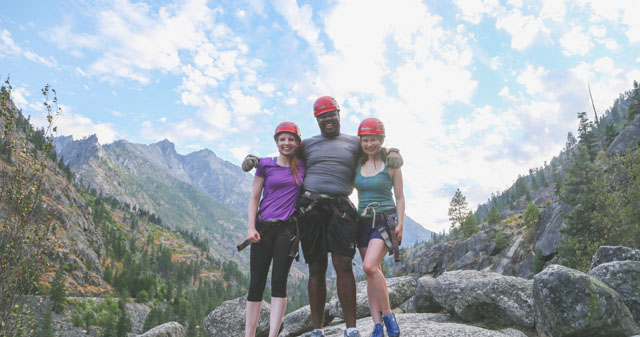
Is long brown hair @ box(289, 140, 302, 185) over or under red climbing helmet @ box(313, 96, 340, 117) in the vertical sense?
under

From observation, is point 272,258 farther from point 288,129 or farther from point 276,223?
point 288,129

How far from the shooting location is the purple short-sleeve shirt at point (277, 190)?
5.54 metres

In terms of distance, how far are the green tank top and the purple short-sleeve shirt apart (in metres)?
1.01

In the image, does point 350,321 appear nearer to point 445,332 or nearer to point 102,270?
point 445,332

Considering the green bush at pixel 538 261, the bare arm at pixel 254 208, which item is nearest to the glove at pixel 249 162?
the bare arm at pixel 254 208

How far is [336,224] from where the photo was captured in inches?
208

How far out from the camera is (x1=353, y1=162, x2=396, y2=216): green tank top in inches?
217

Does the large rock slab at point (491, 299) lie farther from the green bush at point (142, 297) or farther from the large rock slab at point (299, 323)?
the green bush at point (142, 297)

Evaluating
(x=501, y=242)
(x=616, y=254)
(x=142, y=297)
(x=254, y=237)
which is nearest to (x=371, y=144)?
(x=254, y=237)

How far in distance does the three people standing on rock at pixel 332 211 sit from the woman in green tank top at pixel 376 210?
0.02 meters

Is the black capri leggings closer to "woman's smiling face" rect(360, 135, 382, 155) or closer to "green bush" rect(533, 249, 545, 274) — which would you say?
"woman's smiling face" rect(360, 135, 382, 155)

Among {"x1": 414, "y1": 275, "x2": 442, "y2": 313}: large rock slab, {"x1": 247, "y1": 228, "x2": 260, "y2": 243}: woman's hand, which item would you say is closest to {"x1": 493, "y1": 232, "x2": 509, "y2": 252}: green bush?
{"x1": 414, "y1": 275, "x2": 442, "y2": 313}: large rock slab

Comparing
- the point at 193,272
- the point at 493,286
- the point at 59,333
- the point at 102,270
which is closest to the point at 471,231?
the point at 493,286

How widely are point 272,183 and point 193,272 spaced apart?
555ft
